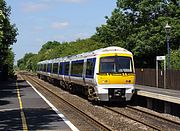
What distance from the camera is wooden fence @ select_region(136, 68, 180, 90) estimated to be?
3009 centimetres

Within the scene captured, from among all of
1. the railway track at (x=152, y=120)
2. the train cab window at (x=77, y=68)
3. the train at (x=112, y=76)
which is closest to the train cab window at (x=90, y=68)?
the train at (x=112, y=76)

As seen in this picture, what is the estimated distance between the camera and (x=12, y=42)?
55062mm

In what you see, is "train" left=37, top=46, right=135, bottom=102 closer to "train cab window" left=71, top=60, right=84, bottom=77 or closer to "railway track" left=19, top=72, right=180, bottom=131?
"railway track" left=19, top=72, right=180, bottom=131

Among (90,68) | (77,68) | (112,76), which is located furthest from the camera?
(77,68)

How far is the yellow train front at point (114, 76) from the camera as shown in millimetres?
21781

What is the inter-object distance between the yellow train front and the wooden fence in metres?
8.18

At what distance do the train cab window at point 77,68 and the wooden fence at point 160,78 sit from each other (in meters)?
6.74

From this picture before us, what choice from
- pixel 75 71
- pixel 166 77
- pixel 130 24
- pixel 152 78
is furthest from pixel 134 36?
pixel 75 71

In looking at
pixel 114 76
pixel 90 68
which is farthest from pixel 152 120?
pixel 90 68

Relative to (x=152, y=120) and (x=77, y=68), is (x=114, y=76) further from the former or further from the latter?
(x=77, y=68)

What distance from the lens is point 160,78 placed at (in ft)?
111

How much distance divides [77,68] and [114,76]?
747 cm

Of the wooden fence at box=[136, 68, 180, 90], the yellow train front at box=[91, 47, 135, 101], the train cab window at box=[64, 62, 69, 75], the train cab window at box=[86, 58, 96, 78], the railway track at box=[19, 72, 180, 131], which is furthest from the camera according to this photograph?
the train cab window at box=[64, 62, 69, 75]

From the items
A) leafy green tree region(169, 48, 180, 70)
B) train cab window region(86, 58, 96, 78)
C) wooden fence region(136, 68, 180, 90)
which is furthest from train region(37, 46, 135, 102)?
leafy green tree region(169, 48, 180, 70)
